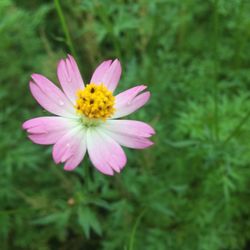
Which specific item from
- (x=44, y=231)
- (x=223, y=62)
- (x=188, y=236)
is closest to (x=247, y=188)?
(x=188, y=236)

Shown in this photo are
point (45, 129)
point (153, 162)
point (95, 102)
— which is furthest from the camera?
point (153, 162)

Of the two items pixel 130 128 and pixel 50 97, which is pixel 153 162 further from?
pixel 50 97

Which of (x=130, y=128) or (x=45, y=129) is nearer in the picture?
(x=45, y=129)

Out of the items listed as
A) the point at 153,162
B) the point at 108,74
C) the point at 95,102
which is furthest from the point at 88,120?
the point at 153,162

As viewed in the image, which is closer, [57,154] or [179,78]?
[57,154]

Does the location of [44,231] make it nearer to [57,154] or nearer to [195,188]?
[195,188]

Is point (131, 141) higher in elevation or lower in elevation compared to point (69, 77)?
lower

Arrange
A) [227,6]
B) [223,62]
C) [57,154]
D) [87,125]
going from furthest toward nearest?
[223,62], [227,6], [87,125], [57,154]
